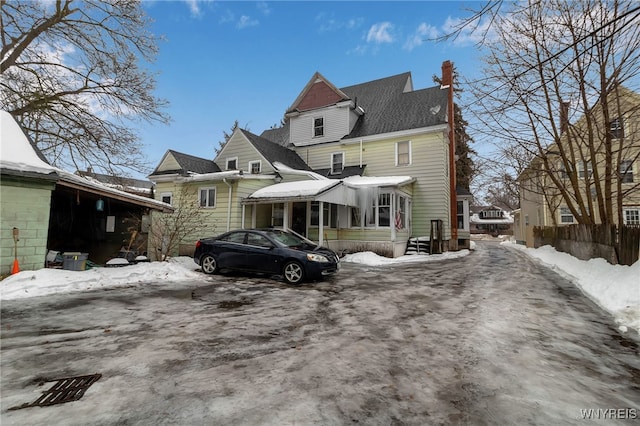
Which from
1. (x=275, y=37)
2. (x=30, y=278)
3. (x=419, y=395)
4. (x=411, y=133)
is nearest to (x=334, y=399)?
(x=419, y=395)

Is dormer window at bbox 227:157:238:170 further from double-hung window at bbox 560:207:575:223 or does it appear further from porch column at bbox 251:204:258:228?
double-hung window at bbox 560:207:575:223

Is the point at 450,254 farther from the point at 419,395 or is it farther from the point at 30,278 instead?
the point at 30,278

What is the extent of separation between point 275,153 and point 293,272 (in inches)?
440

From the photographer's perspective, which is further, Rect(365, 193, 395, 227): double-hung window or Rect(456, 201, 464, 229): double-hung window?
Rect(456, 201, 464, 229): double-hung window

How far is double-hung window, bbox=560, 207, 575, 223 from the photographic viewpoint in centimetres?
2022

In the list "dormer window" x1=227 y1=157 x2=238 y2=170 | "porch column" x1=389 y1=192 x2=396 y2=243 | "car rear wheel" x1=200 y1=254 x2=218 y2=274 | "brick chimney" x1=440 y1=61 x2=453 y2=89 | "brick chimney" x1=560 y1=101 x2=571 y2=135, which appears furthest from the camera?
"brick chimney" x1=440 y1=61 x2=453 y2=89

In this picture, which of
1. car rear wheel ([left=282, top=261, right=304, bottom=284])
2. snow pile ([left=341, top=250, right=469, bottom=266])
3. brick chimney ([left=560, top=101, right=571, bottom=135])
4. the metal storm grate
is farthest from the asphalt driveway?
brick chimney ([left=560, top=101, right=571, bottom=135])

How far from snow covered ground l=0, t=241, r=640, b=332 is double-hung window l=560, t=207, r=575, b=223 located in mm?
12676

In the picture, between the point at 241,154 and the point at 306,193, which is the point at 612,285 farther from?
the point at 241,154

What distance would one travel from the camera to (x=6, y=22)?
419 inches

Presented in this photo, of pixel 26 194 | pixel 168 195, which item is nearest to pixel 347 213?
pixel 168 195

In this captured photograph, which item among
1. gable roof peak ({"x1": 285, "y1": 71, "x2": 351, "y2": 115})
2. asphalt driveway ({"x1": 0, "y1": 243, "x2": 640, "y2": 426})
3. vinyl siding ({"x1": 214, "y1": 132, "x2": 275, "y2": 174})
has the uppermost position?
gable roof peak ({"x1": 285, "y1": 71, "x2": 351, "y2": 115})

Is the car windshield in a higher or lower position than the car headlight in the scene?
higher

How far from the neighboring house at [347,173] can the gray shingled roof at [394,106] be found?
7cm
